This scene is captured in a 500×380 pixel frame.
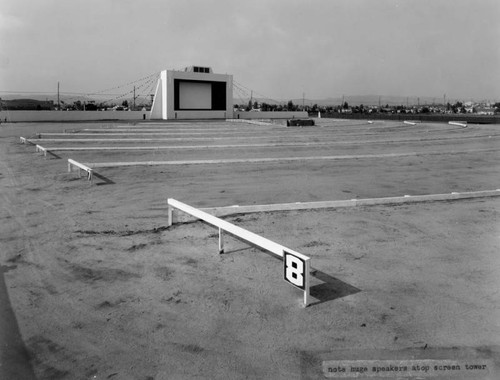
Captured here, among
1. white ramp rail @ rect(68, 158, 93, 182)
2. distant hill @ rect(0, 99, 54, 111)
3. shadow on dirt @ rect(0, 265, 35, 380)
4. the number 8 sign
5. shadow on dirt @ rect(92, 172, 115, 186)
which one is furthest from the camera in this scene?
distant hill @ rect(0, 99, 54, 111)

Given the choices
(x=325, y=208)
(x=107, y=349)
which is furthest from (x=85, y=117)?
(x=107, y=349)

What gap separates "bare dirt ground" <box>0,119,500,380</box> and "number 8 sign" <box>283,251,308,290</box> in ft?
0.77

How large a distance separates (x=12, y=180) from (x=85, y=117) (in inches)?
1808

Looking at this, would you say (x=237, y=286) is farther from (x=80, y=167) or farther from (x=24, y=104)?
(x=24, y=104)

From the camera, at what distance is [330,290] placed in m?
5.11

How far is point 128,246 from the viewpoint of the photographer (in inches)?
263

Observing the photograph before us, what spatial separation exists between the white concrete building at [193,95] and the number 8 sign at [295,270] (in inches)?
2322

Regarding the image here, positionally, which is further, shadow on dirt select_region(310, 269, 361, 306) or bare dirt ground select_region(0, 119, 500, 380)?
shadow on dirt select_region(310, 269, 361, 306)

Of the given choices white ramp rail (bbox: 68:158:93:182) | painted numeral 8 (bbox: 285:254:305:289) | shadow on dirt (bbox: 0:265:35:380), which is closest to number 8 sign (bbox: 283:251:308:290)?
painted numeral 8 (bbox: 285:254:305:289)

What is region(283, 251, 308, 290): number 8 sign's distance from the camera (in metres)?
4.62

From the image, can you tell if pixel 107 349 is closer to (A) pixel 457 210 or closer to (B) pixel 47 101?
(A) pixel 457 210

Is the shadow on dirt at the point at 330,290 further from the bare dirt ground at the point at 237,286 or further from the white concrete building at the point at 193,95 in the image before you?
the white concrete building at the point at 193,95

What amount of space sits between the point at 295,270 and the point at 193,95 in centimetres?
6266

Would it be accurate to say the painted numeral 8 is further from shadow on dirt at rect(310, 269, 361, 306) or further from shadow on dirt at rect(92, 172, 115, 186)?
shadow on dirt at rect(92, 172, 115, 186)
